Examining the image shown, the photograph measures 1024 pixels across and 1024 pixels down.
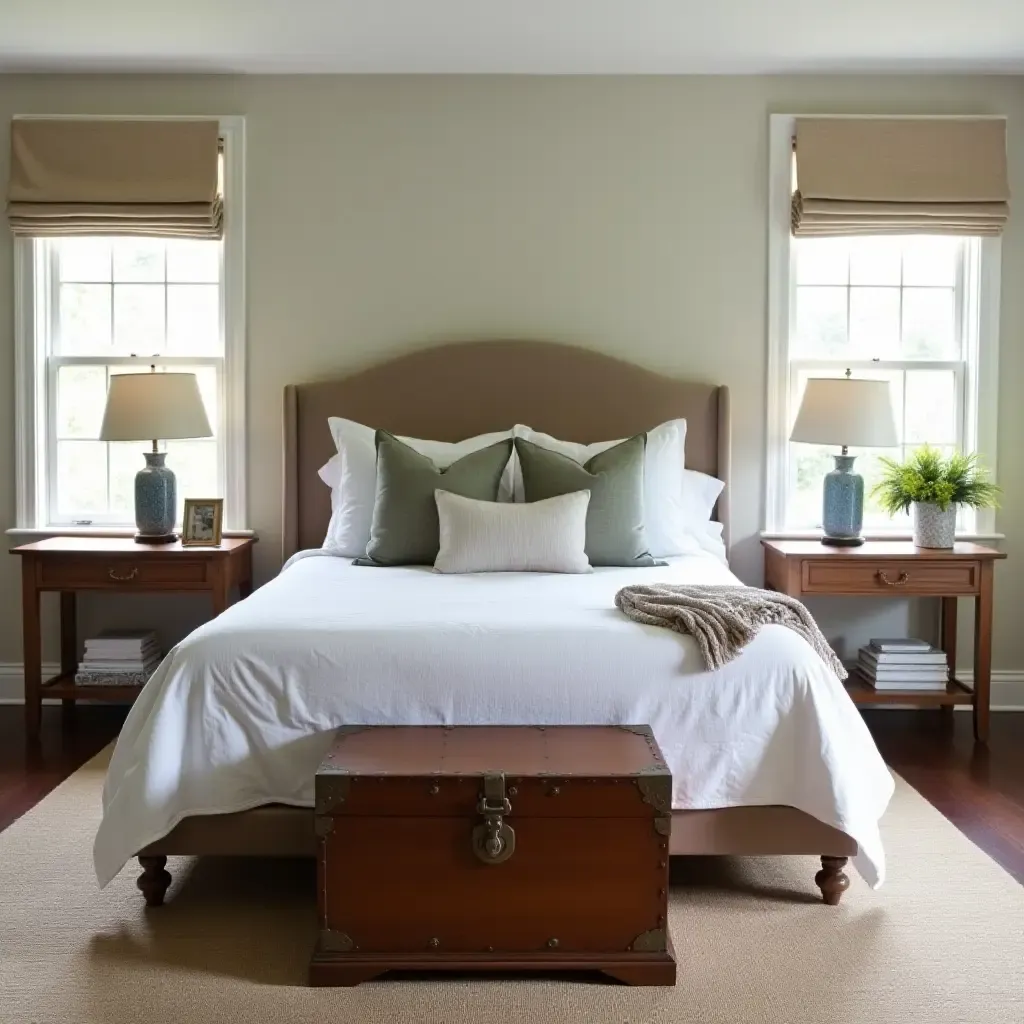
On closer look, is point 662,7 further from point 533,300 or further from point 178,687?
point 178,687

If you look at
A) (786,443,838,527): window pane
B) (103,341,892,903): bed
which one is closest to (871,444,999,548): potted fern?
(786,443,838,527): window pane

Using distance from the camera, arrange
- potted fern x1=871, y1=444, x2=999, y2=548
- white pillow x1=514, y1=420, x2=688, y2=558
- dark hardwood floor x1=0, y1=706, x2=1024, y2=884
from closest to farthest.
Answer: dark hardwood floor x1=0, y1=706, x2=1024, y2=884 < white pillow x1=514, y1=420, x2=688, y2=558 < potted fern x1=871, y1=444, x2=999, y2=548

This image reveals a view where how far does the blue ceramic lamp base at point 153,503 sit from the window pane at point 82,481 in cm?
44

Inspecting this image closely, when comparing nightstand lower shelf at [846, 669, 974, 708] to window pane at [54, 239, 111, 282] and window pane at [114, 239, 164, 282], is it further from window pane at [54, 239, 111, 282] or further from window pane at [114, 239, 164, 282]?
window pane at [54, 239, 111, 282]

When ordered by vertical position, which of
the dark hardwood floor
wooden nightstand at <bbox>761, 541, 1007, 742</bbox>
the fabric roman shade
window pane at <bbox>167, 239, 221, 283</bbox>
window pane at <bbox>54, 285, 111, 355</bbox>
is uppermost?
the fabric roman shade

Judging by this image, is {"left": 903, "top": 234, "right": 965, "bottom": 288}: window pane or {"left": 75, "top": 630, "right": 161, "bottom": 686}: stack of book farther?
{"left": 903, "top": 234, "right": 965, "bottom": 288}: window pane

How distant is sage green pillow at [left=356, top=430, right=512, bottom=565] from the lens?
395cm

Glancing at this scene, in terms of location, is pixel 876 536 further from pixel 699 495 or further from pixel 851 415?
pixel 699 495

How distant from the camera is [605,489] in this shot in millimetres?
3967

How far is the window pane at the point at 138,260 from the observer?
479 centimetres

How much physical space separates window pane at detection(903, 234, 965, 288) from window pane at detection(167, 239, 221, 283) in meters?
2.83

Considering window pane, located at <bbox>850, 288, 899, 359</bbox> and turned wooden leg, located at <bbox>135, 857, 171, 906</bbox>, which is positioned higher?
window pane, located at <bbox>850, 288, 899, 359</bbox>

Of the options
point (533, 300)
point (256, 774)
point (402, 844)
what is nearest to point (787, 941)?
point (402, 844)

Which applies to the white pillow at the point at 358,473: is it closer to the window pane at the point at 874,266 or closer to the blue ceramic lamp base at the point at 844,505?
the blue ceramic lamp base at the point at 844,505
